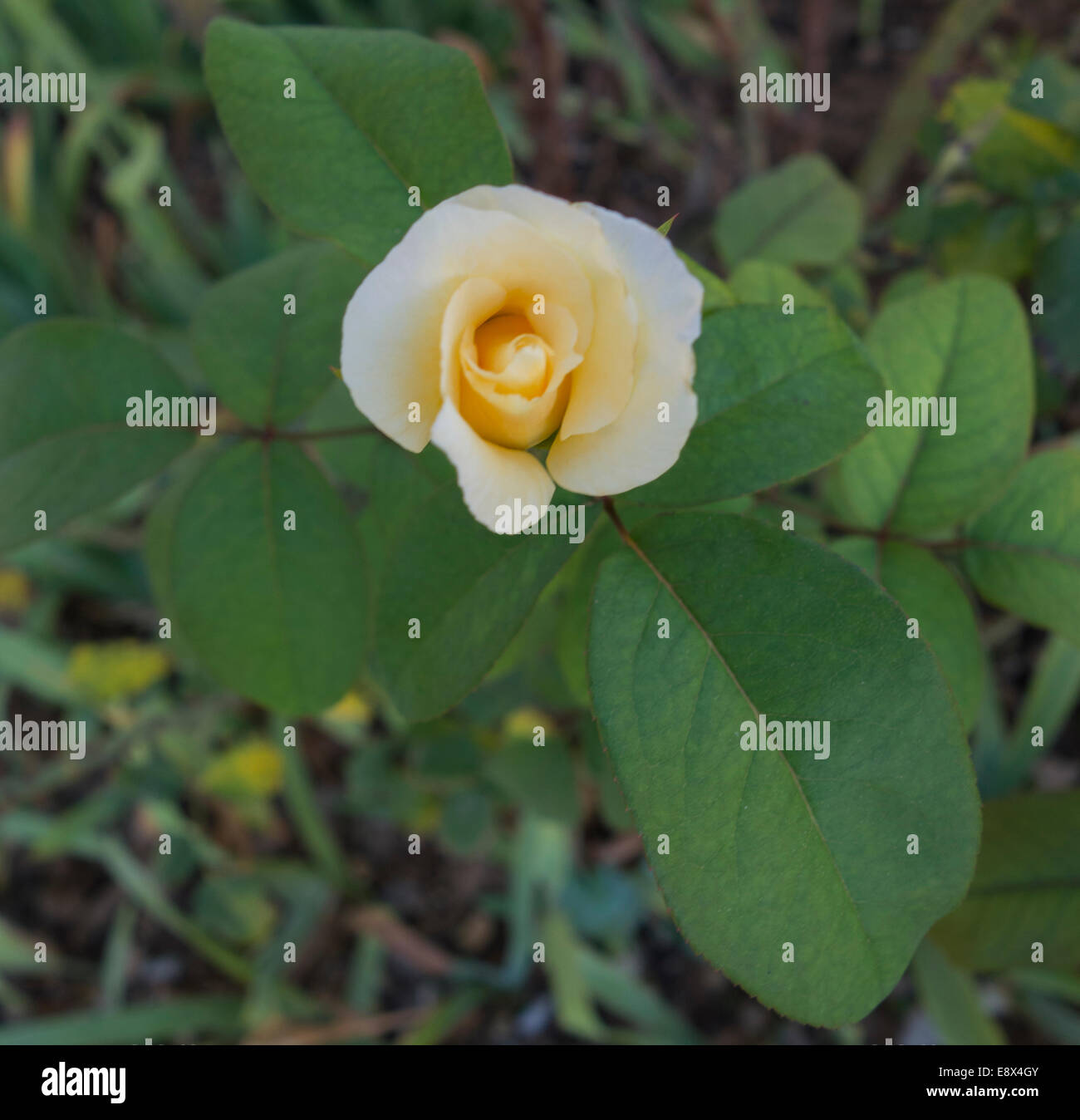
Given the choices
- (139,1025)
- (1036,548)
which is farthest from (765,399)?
(139,1025)

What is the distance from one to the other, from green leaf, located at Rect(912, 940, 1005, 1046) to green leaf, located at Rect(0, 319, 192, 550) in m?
0.98

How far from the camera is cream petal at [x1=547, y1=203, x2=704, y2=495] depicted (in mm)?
435

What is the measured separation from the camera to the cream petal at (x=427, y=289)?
1.44 feet

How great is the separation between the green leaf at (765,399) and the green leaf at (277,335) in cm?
36

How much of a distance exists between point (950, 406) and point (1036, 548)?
14 centimetres

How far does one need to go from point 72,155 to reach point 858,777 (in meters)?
2.28

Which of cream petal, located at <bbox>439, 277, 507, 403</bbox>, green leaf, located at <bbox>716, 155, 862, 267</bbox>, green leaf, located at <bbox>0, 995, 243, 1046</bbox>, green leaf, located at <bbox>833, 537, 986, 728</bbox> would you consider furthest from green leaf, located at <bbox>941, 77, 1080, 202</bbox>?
green leaf, located at <bbox>0, 995, 243, 1046</bbox>

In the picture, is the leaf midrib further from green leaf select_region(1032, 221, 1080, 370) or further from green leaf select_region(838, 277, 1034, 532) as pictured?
green leaf select_region(1032, 221, 1080, 370)

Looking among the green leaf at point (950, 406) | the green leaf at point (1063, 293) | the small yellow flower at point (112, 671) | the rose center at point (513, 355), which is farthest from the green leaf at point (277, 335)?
the small yellow flower at point (112, 671)

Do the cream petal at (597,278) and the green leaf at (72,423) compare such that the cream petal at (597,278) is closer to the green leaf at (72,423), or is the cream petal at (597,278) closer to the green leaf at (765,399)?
the green leaf at (765,399)

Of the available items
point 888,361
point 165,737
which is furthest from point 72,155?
point 888,361

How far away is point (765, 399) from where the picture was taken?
608 mm
